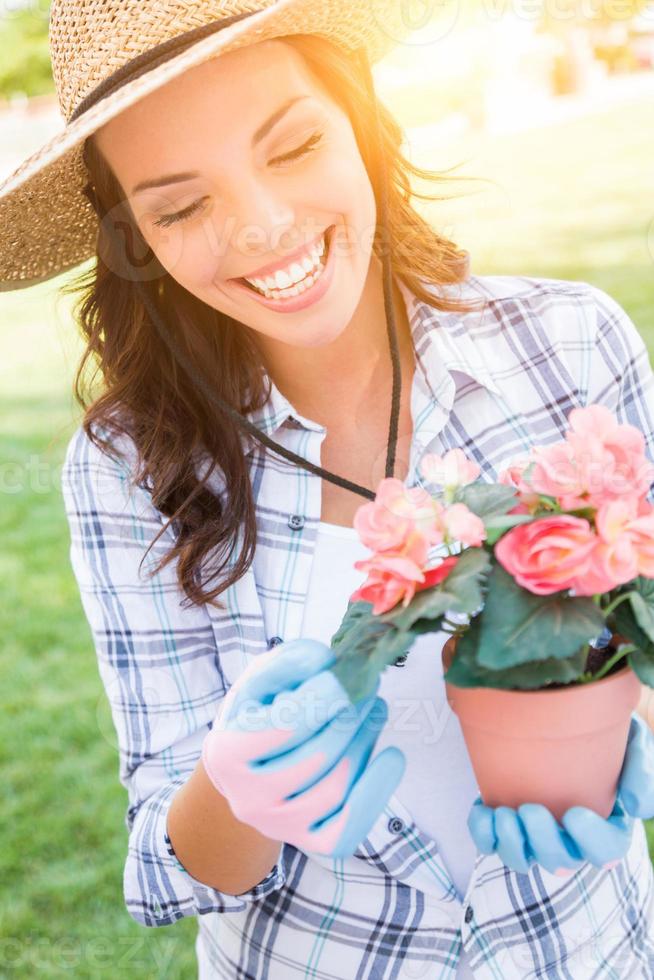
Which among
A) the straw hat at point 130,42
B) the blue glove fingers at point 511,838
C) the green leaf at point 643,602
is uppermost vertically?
the straw hat at point 130,42

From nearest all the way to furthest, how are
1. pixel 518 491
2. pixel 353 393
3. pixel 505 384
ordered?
pixel 518 491 < pixel 505 384 < pixel 353 393

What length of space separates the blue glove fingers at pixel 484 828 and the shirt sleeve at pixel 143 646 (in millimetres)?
389

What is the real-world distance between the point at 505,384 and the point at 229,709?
2.09 ft

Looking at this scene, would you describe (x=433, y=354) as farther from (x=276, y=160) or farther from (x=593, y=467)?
(x=593, y=467)

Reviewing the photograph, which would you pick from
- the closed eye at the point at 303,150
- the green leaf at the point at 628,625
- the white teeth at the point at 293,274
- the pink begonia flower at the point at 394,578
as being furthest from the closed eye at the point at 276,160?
the green leaf at the point at 628,625

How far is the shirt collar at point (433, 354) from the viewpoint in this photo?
1.45m

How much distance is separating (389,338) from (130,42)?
55 cm

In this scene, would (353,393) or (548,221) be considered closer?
(353,393)

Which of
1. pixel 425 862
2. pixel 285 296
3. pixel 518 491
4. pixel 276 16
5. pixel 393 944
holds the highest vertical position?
pixel 276 16

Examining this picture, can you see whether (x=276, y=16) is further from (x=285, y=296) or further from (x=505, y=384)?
(x=505, y=384)

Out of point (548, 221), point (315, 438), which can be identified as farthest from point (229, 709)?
point (548, 221)

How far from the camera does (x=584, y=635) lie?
0.86 meters

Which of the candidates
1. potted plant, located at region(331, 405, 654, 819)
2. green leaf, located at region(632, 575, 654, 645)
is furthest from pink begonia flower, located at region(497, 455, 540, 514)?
green leaf, located at region(632, 575, 654, 645)

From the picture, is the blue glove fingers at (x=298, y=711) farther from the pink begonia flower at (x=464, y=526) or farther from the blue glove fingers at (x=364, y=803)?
the pink begonia flower at (x=464, y=526)
